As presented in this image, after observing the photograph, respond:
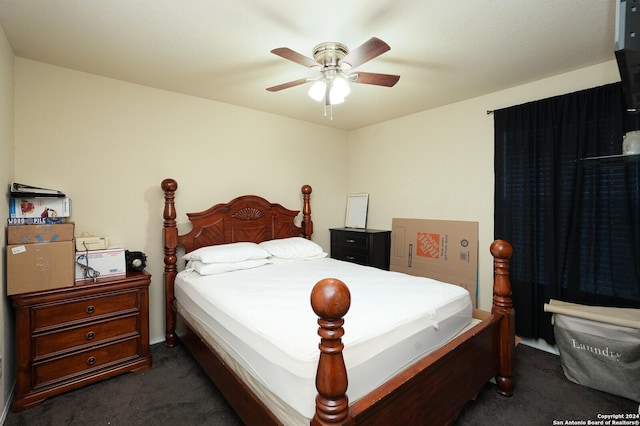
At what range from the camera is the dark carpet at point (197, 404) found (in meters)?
1.79

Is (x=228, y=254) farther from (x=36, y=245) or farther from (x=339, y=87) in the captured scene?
(x=339, y=87)

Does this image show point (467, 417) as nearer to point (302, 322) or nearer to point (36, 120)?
point (302, 322)

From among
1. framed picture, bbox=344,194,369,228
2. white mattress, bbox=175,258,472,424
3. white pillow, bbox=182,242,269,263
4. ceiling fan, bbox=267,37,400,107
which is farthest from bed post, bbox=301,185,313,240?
ceiling fan, bbox=267,37,400,107

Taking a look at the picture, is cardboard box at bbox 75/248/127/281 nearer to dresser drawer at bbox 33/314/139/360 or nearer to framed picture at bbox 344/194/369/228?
dresser drawer at bbox 33/314/139/360

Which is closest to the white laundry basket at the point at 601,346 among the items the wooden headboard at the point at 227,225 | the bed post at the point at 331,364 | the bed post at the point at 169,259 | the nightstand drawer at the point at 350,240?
the nightstand drawer at the point at 350,240

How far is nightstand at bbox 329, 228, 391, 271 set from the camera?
359cm

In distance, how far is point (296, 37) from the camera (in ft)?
6.30

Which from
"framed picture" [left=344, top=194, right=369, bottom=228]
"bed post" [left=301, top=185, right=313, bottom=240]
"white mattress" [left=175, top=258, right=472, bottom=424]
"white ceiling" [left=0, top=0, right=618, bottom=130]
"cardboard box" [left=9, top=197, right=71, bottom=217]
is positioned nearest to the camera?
"white mattress" [left=175, top=258, right=472, bottom=424]

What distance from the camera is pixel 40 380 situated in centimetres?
195

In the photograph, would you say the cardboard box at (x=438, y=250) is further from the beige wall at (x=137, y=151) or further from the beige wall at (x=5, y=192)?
the beige wall at (x=5, y=192)

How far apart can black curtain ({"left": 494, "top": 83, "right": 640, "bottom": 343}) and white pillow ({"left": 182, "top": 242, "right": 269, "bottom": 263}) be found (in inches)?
92.5

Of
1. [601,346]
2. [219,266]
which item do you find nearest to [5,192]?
[219,266]

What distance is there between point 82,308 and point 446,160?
3.56 m

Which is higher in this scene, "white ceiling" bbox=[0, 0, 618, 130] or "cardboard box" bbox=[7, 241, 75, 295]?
"white ceiling" bbox=[0, 0, 618, 130]
